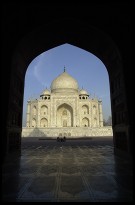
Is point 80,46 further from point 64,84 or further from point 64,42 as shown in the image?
point 64,84

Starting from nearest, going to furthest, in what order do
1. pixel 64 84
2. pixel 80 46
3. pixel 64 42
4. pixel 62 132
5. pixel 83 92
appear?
pixel 64 42 < pixel 80 46 < pixel 62 132 < pixel 64 84 < pixel 83 92

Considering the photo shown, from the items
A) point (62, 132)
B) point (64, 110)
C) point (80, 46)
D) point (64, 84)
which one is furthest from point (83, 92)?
point (80, 46)

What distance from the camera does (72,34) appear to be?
26.3ft

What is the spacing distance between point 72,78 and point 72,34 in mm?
42529

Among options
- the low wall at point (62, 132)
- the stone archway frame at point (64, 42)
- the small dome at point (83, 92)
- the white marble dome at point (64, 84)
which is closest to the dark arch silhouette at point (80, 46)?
the stone archway frame at point (64, 42)

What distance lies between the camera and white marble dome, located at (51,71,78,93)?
4784 centimetres

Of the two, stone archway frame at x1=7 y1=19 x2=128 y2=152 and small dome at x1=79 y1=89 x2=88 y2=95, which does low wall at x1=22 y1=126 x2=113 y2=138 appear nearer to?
small dome at x1=79 y1=89 x2=88 y2=95

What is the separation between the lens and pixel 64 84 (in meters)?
48.1

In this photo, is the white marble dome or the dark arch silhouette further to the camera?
the white marble dome

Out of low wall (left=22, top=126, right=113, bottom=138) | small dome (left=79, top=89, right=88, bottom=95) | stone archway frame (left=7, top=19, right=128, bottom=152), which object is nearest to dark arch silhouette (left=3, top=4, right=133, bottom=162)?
stone archway frame (left=7, top=19, right=128, bottom=152)

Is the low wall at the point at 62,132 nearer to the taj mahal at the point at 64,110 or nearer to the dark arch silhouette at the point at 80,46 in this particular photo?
the taj mahal at the point at 64,110

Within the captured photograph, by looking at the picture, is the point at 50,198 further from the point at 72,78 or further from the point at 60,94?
the point at 72,78

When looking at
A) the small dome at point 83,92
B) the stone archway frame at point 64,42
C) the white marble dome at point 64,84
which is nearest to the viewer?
the stone archway frame at point 64,42

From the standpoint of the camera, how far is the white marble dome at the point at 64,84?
47844 mm
